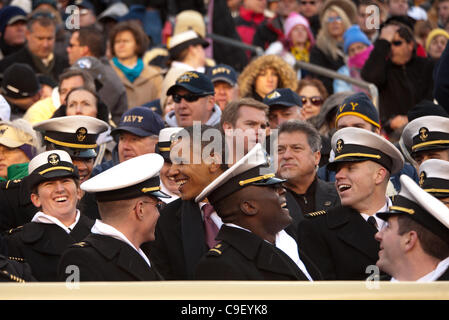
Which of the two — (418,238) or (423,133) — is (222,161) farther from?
(423,133)

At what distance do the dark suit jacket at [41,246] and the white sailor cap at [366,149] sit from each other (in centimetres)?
196

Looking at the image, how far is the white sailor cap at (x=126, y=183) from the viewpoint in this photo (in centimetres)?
554

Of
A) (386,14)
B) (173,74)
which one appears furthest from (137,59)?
(386,14)

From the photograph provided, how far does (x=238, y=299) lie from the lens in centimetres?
436

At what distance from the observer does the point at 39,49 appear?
41.6ft

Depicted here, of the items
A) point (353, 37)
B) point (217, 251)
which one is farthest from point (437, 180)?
point (353, 37)

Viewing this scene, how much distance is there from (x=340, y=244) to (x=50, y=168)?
2.16 m

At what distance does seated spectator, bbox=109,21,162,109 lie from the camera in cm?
1157

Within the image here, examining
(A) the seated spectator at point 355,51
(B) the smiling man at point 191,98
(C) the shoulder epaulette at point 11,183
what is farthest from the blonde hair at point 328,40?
(C) the shoulder epaulette at point 11,183

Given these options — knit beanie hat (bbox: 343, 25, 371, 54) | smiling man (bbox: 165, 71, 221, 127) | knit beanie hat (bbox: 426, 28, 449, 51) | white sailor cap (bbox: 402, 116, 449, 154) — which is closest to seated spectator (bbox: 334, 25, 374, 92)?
knit beanie hat (bbox: 343, 25, 371, 54)

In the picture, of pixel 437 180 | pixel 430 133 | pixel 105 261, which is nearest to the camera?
pixel 105 261

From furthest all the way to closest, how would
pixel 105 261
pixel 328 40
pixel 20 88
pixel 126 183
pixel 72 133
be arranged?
pixel 328 40 → pixel 20 88 → pixel 72 133 → pixel 126 183 → pixel 105 261

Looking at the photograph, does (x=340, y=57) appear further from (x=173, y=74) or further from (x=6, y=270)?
(x=6, y=270)

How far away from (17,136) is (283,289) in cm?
445
